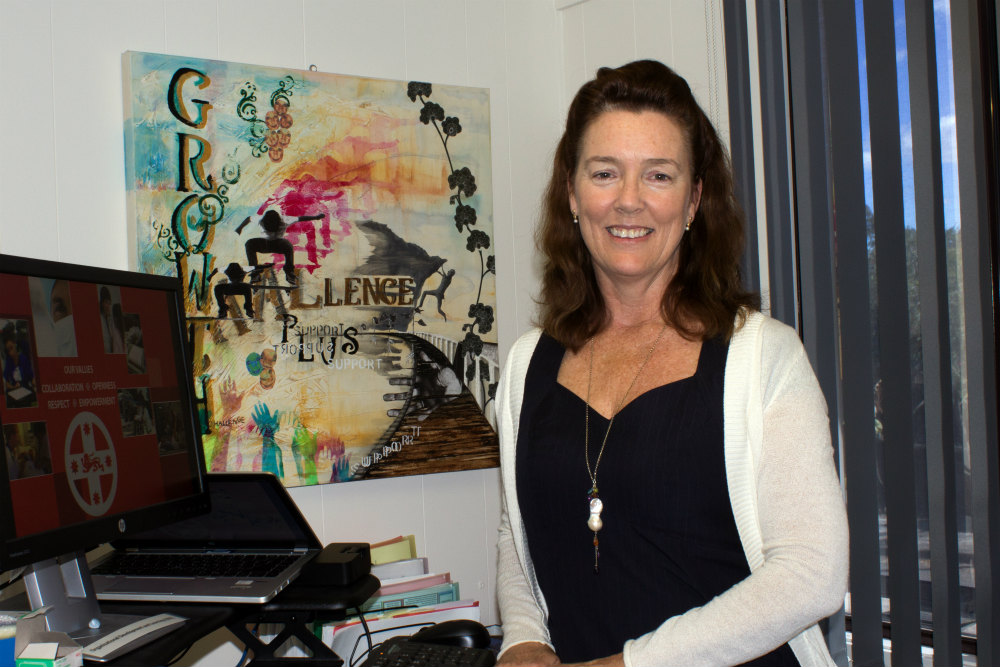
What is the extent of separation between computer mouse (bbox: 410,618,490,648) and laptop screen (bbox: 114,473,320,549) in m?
0.31

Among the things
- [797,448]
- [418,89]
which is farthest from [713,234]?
[418,89]

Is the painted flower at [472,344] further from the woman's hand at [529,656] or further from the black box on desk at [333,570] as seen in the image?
the woman's hand at [529,656]

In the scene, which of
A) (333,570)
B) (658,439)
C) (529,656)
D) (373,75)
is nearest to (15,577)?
(333,570)

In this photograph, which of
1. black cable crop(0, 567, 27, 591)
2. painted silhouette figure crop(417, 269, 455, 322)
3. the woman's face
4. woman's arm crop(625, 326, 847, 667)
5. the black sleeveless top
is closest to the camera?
woman's arm crop(625, 326, 847, 667)

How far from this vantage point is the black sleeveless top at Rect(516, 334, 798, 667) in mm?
1274

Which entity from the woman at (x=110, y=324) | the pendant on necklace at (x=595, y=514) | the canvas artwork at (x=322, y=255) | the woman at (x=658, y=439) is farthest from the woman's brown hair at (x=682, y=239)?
the canvas artwork at (x=322, y=255)

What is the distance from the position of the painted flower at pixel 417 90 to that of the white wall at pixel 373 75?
7cm

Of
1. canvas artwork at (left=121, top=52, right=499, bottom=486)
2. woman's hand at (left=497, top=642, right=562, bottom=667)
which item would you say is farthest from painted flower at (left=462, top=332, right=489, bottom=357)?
woman's hand at (left=497, top=642, right=562, bottom=667)

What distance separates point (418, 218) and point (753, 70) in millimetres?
1008

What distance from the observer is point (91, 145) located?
2119 mm

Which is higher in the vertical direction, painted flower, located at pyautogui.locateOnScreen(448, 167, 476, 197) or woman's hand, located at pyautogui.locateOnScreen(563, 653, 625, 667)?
painted flower, located at pyautogui.locateOnScreen(448, 167, 476, 197)

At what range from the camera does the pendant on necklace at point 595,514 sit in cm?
132

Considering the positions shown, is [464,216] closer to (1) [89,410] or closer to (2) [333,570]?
(2) [333,570]

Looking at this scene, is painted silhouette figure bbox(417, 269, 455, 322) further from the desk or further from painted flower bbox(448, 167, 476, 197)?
the desk
